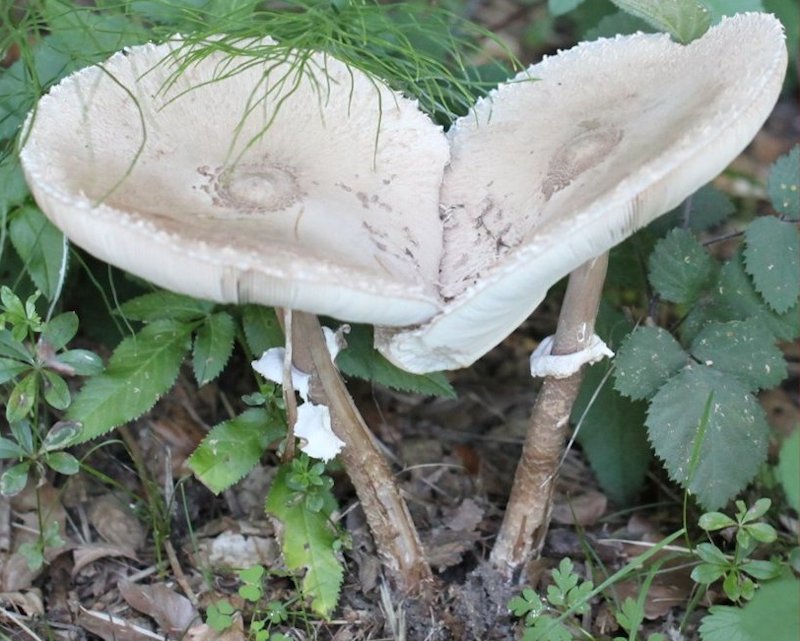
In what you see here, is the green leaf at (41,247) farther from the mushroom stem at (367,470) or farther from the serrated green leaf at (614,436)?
the serrated green leaf at (614,436)

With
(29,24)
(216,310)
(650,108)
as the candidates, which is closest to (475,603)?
(216,310)

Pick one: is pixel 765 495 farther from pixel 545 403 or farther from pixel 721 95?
pixel 721 95

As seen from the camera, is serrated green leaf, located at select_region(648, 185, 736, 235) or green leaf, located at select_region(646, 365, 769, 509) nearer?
green leaf, located at select_region(646, 365, 769, 509)

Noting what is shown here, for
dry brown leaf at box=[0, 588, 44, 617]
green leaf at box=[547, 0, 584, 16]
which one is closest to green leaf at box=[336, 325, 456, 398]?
dry brown leaf at box=[0, 588, 44, 617]

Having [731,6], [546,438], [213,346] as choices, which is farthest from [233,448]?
[731,6]

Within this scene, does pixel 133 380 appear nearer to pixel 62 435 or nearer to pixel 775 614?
pixel 62 435

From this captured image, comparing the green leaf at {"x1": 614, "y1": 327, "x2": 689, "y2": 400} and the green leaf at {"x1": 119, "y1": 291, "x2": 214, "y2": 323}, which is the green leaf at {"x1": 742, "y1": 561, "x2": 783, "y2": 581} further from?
the green leaf at {"x1": 119, "y1": 291, "x2": 214, "y2": 323}
